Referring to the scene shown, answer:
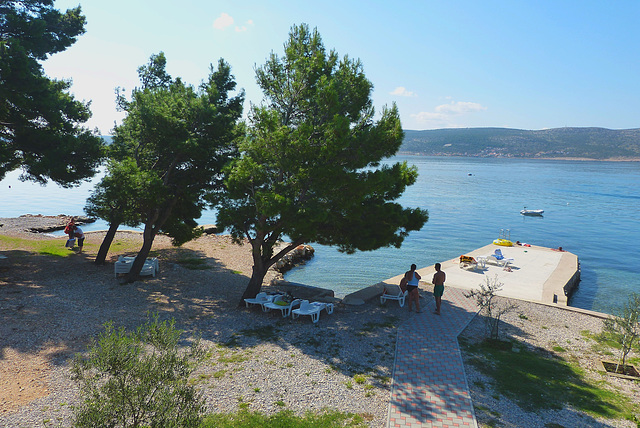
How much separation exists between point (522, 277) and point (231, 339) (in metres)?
17.3

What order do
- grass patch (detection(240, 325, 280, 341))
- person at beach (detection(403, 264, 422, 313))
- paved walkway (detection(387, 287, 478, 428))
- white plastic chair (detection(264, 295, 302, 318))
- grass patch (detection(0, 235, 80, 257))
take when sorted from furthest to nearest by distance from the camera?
grass patch (detection(0, 235, 80, 257)), person at beach (detection(403, 264, 422, 313)), white plastic chair (detection(264, 295, 302, 318)), grass patch (detection(240, 325, 280, 341)), paved walkway (detection(387, 287, 478, 428))

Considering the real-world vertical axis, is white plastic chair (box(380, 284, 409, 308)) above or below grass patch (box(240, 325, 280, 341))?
below

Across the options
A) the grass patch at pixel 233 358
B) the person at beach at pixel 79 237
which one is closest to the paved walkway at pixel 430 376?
the grass patch at pixel 233 358

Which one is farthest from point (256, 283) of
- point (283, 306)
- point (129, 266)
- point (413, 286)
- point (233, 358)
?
point (129, 266)

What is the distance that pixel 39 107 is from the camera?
15914mm

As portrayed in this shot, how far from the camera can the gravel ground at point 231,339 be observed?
26.3ft

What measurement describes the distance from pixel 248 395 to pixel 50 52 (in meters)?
17.5

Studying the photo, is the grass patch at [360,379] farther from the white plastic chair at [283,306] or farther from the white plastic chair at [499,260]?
the white plastic chair at [499,260]

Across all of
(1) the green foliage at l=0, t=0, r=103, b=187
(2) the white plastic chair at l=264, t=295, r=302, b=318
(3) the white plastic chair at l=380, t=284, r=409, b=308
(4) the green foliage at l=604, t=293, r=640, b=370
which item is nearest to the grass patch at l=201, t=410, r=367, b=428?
(2) the white plastic chair at l=264, t=295, r=302, b=318

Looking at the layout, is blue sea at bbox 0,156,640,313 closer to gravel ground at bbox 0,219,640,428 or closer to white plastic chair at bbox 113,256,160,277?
gravel ground at bbox 0,219,640,428

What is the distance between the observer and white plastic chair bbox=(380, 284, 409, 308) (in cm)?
1513

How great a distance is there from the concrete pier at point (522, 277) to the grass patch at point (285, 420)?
7.80 m

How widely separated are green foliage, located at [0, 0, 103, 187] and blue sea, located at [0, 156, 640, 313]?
4654mm

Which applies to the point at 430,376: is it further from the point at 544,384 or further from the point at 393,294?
the point at 393,294
